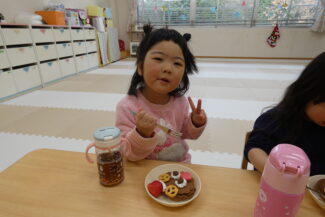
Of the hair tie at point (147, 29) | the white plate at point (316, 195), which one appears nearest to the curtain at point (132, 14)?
the hair tie at point (147, 29)

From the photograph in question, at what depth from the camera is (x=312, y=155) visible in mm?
667

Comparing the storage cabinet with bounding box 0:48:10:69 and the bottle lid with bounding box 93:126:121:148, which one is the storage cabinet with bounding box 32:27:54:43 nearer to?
the storage cabinet with bounding box 0:48:10:69

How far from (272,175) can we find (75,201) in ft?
1.22

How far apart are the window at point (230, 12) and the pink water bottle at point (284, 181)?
224 inches

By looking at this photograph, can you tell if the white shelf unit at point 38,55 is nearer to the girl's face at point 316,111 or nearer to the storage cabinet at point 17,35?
the storage cabinet at point 17,35

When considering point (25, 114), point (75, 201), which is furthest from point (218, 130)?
point (25, 114)

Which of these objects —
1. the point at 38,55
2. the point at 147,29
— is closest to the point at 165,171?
the point at 147,29

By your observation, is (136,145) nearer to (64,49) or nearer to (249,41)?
(64,49)

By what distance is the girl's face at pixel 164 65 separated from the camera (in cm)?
63

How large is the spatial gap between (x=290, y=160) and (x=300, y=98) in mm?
371

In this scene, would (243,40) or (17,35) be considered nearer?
(17,35)

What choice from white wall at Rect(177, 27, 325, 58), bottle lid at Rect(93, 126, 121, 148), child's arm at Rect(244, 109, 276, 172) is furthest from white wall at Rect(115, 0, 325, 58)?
bottle lid at Rect(93, 126, 121, 148)

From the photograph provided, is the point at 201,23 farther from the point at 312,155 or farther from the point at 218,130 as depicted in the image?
the point at 312,155

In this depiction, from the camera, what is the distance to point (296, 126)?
0.64m
